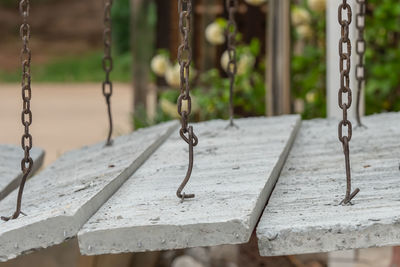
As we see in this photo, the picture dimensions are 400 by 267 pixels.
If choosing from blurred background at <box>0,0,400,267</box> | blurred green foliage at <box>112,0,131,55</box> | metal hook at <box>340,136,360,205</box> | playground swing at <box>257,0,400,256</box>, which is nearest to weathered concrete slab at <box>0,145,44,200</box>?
blurred background at <box>0,0,400,267</box>

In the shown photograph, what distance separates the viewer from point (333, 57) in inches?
129

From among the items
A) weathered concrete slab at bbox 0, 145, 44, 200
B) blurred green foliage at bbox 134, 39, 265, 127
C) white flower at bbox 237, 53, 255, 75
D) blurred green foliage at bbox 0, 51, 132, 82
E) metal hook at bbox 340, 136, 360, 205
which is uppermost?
metal hook at bbox 340, 136, 360, 205

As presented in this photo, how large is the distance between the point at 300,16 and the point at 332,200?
304 cm

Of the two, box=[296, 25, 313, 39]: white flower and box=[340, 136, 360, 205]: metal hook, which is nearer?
box=[340, 136, 360, 205]: metal hook

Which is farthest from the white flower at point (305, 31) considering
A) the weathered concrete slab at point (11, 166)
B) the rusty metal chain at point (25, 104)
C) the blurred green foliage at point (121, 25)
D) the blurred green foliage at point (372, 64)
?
the blurred green foliage at point (121, 25)

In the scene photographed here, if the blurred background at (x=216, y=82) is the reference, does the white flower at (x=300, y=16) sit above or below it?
above

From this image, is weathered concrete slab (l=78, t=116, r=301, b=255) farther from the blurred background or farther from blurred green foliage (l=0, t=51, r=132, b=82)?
blurred green foliage (l=0, t=51, r=132, b=82)

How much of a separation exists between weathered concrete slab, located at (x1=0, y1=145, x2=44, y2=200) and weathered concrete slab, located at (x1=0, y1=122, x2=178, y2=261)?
0.05 metres

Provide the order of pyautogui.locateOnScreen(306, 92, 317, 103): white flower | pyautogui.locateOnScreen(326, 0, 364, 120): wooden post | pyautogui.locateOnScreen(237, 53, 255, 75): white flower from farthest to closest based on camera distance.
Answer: pyautogui.locateOnScreen(237, 53, 255, 75): white flower, pyautogui.locateOnScreen(306, 92, 317, 103): white flower, pyautogui.locateOnScreen(326, 0, 364, 120): wooden post

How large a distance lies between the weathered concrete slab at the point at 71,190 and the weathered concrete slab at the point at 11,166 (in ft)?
0.15

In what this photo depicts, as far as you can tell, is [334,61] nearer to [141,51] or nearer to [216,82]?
[216,82]

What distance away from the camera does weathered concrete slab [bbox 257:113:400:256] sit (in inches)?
58.8

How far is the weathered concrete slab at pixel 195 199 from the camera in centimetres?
147

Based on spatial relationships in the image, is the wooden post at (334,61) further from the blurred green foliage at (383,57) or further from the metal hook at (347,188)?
the metal hook at (347,188)
